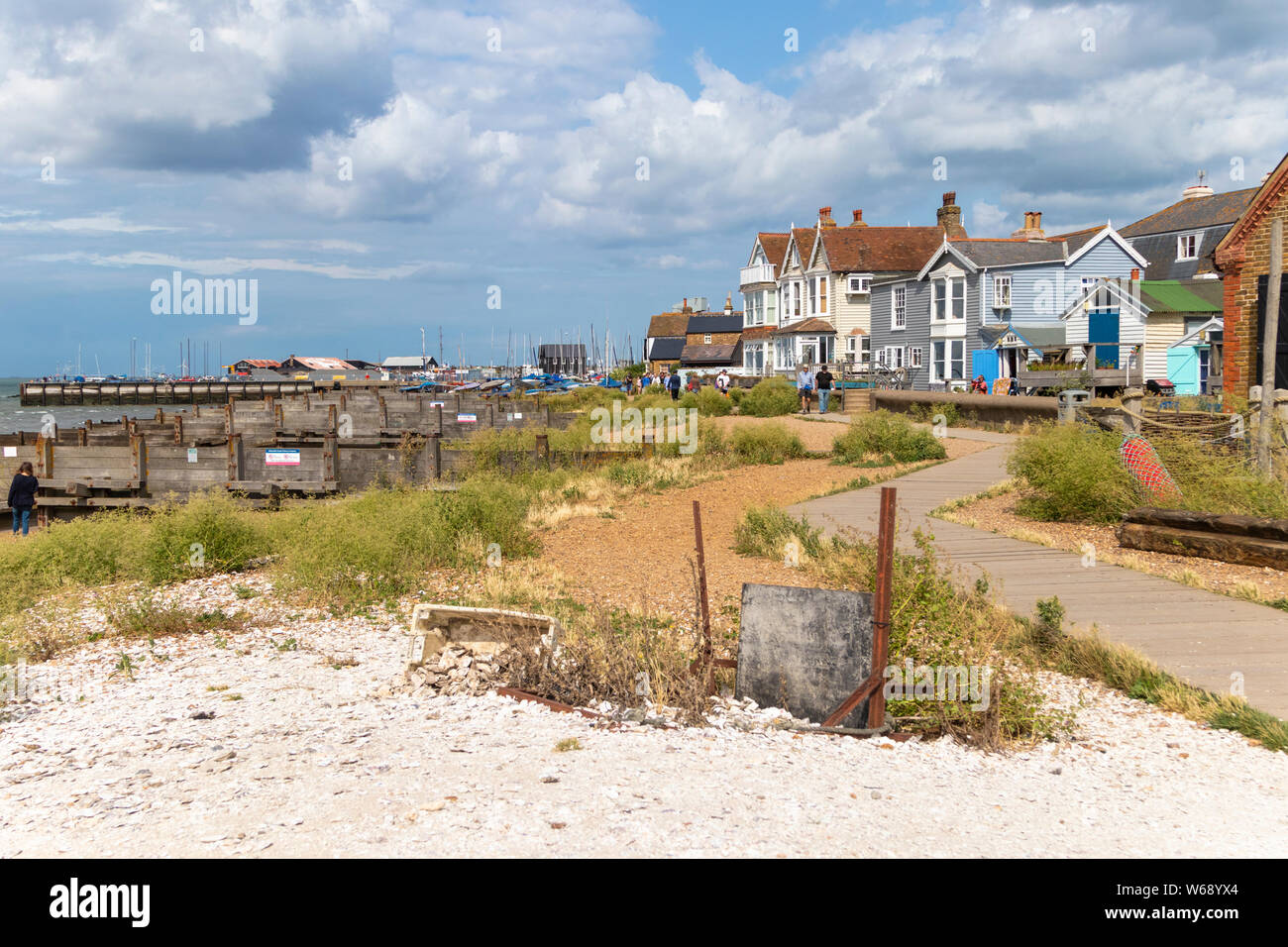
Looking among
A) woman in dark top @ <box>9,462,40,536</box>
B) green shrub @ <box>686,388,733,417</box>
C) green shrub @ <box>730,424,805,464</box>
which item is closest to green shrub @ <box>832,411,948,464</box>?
green shrub @ <box>730,424,805,464</box>

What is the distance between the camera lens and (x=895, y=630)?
6.53 metres

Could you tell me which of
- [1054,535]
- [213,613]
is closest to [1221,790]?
[1054,535]

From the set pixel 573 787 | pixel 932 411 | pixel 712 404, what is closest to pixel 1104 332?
pixel 932 411

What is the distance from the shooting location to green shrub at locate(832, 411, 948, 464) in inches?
774

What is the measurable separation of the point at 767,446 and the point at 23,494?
14.3m

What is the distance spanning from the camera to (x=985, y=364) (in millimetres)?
40219

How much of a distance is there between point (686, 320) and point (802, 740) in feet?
353

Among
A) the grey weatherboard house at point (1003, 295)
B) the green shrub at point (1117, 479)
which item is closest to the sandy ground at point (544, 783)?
the green shrub at point (1117, 479)

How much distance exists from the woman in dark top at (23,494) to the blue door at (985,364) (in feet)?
106

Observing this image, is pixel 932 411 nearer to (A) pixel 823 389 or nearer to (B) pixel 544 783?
(A) pixel 823 389

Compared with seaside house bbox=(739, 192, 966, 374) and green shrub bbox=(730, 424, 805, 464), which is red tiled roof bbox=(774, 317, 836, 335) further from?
green shrub bbox=(730, 424, 805, 464)

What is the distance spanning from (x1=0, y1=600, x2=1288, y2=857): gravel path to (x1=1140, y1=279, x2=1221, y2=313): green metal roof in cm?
3458

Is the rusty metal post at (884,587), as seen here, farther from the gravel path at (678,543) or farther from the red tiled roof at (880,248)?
the red tiled roof at (880,248)
